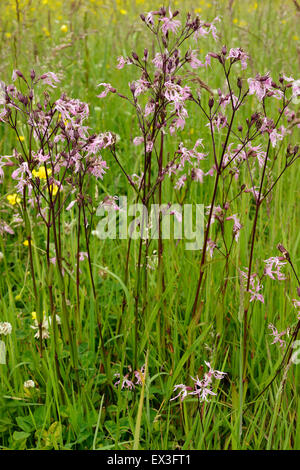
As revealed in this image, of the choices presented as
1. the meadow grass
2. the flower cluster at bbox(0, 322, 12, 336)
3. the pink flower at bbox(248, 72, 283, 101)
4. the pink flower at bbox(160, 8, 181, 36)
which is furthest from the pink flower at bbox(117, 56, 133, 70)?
the flower cluster at bbox(0, 322, 12, 336)

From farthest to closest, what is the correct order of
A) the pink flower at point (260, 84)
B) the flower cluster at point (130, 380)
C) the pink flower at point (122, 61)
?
1. the flower cluster at point (130, 380)
2. the pink flower at point (122, 61)
3. the pink flower at point (260, 84)

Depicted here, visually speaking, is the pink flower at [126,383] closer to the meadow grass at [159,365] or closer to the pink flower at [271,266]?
the meadow grass at [159,365]

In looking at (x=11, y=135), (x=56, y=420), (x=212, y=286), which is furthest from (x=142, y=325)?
(x=11, y=135)

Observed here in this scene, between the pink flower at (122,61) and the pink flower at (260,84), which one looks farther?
the pink flower at (122,61)

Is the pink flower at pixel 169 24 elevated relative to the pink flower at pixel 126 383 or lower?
elevated

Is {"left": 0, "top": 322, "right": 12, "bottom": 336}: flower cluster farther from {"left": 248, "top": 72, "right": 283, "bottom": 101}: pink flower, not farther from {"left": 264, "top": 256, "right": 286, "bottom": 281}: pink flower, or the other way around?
{"left": 248, "top": 72, "right": 283, "bottom": 101}: pink flower

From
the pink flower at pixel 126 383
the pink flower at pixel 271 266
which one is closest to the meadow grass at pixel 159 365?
the pink flower at pixel 126 383

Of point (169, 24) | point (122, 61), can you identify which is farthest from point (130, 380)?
point (169, 24)

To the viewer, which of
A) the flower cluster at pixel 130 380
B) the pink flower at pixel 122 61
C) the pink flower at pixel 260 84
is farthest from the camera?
the flower cluster at pixel 130 380

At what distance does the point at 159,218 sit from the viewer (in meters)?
1.62

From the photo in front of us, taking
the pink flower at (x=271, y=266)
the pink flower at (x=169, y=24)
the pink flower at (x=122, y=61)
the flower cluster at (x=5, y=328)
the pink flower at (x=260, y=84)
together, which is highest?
the pink flower at (x=169, y=24)

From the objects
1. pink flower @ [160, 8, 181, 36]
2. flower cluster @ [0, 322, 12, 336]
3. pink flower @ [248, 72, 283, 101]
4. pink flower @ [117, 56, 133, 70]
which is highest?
pink flower @ [160, 8, 181, 36]
